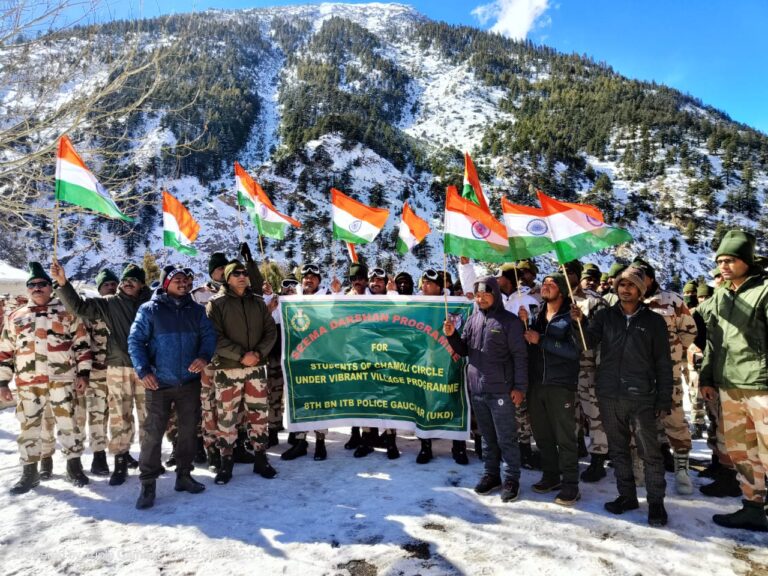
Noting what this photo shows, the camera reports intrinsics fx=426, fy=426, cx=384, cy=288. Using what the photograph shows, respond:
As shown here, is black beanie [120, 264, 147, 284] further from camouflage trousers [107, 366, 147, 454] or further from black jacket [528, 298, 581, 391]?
black jacket [528, 298, 581, 391]

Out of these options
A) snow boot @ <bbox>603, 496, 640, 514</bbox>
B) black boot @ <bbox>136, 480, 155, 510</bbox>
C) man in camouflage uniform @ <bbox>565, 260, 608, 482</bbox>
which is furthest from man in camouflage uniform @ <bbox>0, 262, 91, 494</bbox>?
man in camouflage uniform @ <bbox>565, 260, 608, 482</bbox>

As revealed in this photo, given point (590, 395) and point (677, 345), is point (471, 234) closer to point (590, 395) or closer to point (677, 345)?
point (590, 395)

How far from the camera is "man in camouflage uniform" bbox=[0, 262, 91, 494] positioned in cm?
470

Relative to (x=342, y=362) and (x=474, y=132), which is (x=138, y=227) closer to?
(x=342, y=362)

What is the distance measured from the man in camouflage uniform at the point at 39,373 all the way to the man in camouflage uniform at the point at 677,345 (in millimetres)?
6408

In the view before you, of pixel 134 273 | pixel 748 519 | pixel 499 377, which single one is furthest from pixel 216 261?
pixel 748 519

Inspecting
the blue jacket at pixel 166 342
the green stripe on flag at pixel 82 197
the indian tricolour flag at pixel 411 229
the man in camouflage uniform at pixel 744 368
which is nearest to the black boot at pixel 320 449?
the blue jacket at pixel 166 342

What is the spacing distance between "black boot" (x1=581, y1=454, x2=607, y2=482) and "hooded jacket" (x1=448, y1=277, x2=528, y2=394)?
4.89 feet

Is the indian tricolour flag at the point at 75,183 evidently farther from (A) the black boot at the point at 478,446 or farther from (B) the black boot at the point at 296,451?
(A) the black boot at the point at 478,446

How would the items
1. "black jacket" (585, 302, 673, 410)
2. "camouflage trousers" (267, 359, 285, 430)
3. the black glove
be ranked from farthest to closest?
"camouflage trousers" (267, 359, 285, 430) → the black glove → "black jacket" (585, 302, 673, 410)

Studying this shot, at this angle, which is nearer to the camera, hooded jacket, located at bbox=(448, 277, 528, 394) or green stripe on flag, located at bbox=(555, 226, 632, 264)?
hooded jacket, located at bbox=(448, 277, 528, 394)

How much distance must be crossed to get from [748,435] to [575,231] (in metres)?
2.39

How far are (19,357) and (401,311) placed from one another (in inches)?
173

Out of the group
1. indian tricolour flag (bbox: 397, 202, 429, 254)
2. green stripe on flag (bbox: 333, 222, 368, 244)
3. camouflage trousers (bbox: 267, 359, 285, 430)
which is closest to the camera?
camouflage trousers (bbox: 267, 359, 285, 430)
